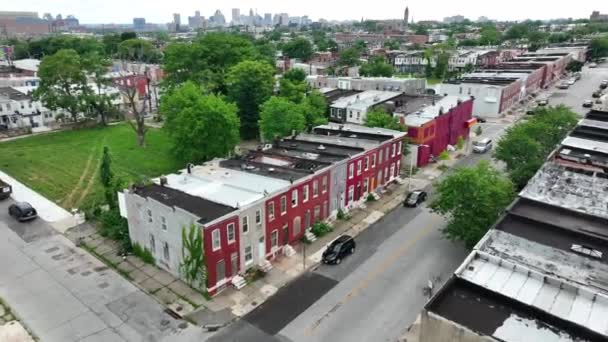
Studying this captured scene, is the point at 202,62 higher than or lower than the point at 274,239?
higher

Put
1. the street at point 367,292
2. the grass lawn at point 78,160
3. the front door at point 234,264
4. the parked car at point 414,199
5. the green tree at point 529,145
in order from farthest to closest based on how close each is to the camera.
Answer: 1. the grass lawn at point 78,160
2. the parked car at point 414,199
3. the green tree at point 529,145
4. the front door at point 234,264
5. the street at point 367,292

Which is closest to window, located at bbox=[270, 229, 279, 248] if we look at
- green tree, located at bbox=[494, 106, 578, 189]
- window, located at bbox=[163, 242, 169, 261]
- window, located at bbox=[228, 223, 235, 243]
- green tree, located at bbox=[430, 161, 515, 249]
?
window, located at bbox=[228, 223, 235, 243]

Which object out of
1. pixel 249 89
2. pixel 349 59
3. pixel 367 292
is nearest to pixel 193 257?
pixel 367 292

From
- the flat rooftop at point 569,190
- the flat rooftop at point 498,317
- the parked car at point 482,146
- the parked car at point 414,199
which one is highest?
the flat rooftop at point 569,190

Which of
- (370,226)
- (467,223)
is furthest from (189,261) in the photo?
(467,223)

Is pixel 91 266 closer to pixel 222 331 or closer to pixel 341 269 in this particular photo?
pixel 222 331

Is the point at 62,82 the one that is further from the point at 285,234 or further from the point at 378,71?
the point at 378,71

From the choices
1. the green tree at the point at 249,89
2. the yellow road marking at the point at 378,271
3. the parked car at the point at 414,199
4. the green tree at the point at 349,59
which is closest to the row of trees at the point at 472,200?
the yellow road marking at the point at 378,271

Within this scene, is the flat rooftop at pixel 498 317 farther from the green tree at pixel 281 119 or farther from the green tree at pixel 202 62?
the green tree at pixel 202 62
